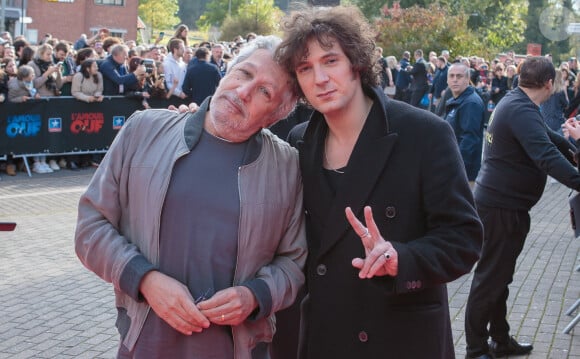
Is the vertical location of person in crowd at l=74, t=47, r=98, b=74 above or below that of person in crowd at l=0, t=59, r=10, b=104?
above

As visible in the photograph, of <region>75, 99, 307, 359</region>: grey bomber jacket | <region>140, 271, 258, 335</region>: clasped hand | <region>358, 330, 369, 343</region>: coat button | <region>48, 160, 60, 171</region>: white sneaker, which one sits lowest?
<region>48, 160, 60, 171</region>: white sneaker

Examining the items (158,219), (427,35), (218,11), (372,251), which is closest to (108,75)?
(158,219)

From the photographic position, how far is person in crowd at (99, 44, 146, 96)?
49.9 feet

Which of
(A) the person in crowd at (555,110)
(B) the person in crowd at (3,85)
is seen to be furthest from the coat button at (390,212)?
(A) the person in crowd at (555,110)

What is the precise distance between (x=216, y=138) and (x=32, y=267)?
18.9 feet

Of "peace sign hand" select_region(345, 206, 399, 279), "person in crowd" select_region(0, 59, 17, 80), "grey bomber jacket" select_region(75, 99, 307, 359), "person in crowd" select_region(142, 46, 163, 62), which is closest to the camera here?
"peace sign hand" select_region(345, 206, 399, 279)

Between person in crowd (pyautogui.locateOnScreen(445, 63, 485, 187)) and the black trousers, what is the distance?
265 centimetres

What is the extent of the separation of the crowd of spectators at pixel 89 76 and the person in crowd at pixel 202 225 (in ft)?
32.2

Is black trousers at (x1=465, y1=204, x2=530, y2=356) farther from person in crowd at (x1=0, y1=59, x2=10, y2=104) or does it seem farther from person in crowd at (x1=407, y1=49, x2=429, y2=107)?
person in crowd at (x1=407, y1=49, x2=429, y2=107)

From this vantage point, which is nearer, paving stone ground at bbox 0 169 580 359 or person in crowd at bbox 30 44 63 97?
paving stone ground at bbox 0 169 580 359

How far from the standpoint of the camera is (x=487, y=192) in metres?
6.12

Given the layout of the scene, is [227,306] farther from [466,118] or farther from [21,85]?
[21,85]

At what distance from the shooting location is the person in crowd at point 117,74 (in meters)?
15.2

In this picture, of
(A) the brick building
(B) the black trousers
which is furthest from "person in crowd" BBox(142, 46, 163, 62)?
(A) the brick building
